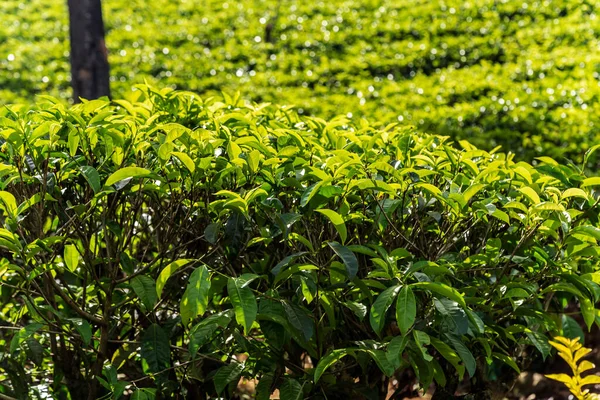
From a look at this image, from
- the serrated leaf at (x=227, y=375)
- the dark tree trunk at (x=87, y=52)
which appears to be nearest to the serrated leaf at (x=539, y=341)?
the serrated leaf at (x=227, y=375)

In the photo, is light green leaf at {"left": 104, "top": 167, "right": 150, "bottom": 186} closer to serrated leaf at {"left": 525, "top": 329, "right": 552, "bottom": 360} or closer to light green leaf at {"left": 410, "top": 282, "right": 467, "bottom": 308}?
light green leaf at {"left": 410, "top": 282, "right": 467, "bottom": 308}

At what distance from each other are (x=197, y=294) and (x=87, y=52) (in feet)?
15.5

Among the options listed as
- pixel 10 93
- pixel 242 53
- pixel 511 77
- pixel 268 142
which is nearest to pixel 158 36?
pixel 242 53

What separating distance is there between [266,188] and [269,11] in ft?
29.4

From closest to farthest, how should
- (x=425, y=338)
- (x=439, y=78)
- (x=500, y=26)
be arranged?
(x=425, y=338) → (x=439, y=78) → (x=500, y=26)

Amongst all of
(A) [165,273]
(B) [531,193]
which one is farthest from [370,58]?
(A) [165,273]

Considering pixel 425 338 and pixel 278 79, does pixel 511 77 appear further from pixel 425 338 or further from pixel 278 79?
pixel 425 338

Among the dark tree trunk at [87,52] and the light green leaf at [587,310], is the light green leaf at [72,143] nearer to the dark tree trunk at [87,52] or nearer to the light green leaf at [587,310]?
the light green leaf at [587,310]

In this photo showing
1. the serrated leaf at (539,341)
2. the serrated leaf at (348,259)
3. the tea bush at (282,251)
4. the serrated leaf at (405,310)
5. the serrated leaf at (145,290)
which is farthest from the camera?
the serrated leaf at (539,341)

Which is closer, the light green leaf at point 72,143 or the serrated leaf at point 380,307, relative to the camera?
the serrated leaf at point 380,307

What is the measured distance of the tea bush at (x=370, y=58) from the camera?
6.23m

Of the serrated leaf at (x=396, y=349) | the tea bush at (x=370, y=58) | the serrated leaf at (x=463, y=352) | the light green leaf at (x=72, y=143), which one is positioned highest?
the light green leaf at (x=72, y=143)

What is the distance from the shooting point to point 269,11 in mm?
11008

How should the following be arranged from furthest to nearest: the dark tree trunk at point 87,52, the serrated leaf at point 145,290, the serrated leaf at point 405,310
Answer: the dark tree trunk at point 87,52 < the serrated leaf at point 145,290 < the serrated leaf at point 405,310
